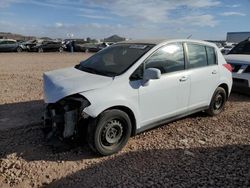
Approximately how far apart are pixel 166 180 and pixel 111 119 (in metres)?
1.22

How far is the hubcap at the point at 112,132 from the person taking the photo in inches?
180

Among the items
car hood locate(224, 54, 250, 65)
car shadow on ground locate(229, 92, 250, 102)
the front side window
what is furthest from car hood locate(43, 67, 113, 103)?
car hood locate(224, 54, 250, 65)

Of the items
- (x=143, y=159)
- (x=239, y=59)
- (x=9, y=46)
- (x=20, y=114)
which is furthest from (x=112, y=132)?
(x=9, y=46)

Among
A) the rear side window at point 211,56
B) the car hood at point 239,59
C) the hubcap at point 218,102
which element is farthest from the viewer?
the car hood at point 239,59

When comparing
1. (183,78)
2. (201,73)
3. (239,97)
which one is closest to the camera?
(183,78)

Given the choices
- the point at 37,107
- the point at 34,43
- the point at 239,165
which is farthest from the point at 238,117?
the point at 34,43

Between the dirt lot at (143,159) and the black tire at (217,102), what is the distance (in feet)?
0.91

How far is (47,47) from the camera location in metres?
38.3

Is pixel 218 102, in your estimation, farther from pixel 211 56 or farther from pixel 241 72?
pixel 241 72

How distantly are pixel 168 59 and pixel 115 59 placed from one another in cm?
96

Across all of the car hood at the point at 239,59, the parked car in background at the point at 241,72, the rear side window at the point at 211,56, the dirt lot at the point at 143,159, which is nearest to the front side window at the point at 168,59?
the rear side window at the point at 211,56

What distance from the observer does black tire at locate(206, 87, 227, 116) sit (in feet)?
21.5

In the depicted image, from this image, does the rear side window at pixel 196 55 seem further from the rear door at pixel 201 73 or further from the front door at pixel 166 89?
the front door at pixel 166 89

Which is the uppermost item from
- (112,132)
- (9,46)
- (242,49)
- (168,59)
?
(9,46)
